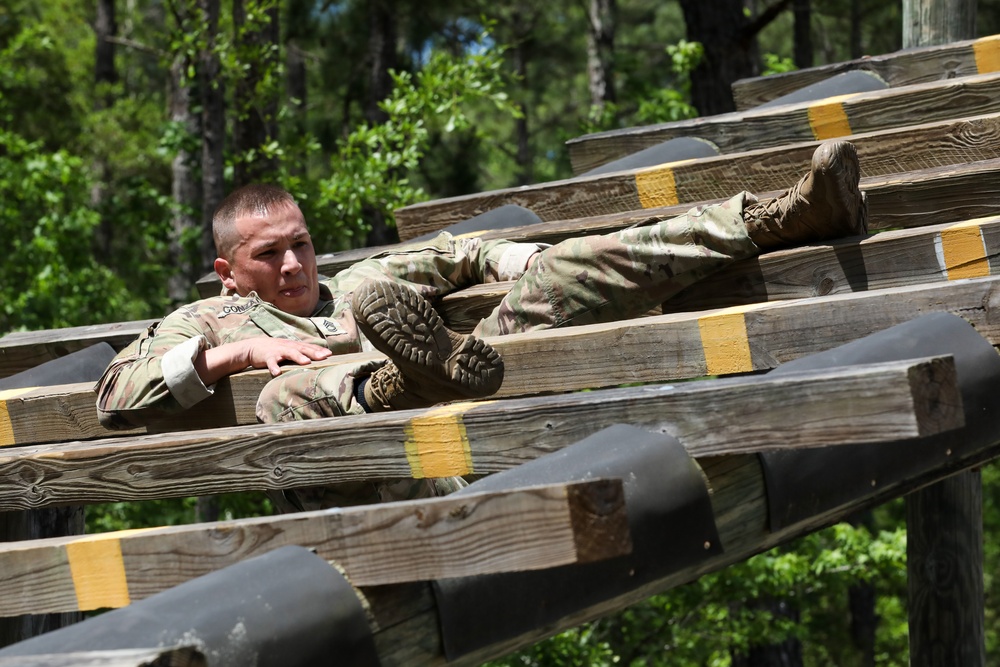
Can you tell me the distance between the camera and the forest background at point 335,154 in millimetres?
9953

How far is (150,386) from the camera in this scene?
3.38 metres

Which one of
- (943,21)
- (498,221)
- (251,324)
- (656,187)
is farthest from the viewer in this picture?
(943,21)

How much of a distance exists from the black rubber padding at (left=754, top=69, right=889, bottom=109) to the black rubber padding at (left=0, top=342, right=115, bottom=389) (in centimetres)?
268

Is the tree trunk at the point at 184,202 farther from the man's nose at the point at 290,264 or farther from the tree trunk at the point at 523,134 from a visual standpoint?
the tree trunk at the point at 523,134

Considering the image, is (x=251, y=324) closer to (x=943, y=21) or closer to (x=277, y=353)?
(x=277, y=353)

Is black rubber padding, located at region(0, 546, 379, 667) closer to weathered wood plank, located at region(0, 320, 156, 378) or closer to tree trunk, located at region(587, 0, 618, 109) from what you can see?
weathered wood plank, located at region(0, 320, 156, 378)

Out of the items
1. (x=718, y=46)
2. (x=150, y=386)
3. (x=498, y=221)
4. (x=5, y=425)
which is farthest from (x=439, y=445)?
(x=718, y=46)

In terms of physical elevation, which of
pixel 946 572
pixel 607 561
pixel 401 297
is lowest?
pixel 946 572

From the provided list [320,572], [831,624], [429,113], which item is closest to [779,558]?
[429,113]

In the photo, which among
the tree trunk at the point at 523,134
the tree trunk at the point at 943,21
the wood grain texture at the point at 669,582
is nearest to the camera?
the wood grain texture at the point at 669,582

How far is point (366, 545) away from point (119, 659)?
449 mm

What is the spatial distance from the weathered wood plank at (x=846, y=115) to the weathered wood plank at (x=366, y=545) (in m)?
3.16

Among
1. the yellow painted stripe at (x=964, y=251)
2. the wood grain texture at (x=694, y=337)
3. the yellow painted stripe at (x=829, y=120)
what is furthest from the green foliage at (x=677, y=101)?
the wood grain texture at (x=694, y=337)

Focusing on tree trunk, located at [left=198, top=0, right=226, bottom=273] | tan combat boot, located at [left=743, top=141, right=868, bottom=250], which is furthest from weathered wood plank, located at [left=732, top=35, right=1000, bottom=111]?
tree trunk, located at [left=198, top=0, right=226, bottom=273]
